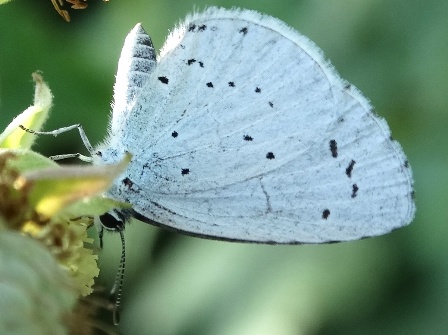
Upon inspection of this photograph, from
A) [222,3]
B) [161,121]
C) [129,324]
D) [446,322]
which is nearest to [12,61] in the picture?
[222,3]

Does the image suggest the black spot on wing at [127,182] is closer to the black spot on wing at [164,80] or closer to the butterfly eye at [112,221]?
the butterfly eye at [112,221]

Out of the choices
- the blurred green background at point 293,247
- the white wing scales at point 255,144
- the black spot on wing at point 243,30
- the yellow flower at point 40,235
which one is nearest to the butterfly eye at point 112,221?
the white wing scales at point 255,144

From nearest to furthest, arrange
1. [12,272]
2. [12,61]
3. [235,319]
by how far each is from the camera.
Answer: [12,272], [235,319], [12,61]

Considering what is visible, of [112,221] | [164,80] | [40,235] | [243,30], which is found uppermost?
[243,30]

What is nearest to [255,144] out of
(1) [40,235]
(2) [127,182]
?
(2) [127,182]

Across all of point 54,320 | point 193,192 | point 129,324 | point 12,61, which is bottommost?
point 54,320

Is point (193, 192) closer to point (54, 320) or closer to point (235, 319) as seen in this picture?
point (54, 320)

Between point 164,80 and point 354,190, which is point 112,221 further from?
point 354,190

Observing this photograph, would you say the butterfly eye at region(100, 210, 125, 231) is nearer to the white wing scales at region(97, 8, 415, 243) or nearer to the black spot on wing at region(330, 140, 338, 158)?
the white wing scales at region(97, 8, 415, 243)
